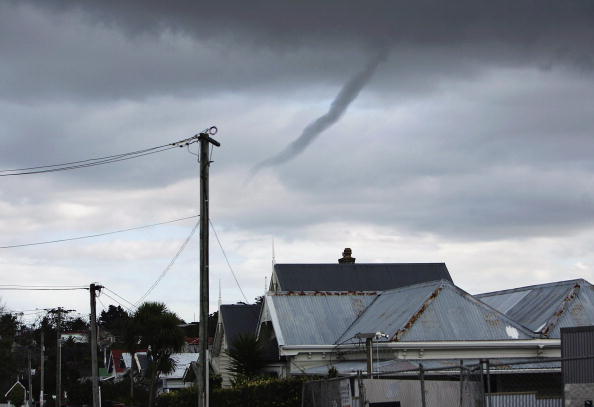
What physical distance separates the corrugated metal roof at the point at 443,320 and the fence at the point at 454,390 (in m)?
4.71

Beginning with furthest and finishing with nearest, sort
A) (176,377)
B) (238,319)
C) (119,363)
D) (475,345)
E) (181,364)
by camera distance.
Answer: (119,363) < (176,377) < (181,364) < (238,319) < (475,345)

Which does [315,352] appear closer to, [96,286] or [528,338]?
[528,338]

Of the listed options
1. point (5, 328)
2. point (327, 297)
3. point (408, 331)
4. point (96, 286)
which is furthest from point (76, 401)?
point (408, 331)

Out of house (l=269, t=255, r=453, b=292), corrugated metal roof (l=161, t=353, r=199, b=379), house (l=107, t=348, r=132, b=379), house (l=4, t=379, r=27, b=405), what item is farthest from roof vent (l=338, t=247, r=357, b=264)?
house (l=107, t=348, r=132, b=379)

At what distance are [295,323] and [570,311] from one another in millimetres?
11885

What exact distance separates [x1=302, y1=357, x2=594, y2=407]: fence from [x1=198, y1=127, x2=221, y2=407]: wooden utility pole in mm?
2966

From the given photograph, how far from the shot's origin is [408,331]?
3478cm

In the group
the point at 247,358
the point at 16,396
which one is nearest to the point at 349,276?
the point at 247,358

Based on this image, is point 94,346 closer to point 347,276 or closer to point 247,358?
point 247,358

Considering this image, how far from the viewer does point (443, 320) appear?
3588 cm

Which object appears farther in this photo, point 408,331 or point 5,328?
point 5,328

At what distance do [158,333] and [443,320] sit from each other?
50.5ft

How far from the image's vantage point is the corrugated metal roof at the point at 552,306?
1404 inches

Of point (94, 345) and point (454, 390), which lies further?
point (94, 345)
